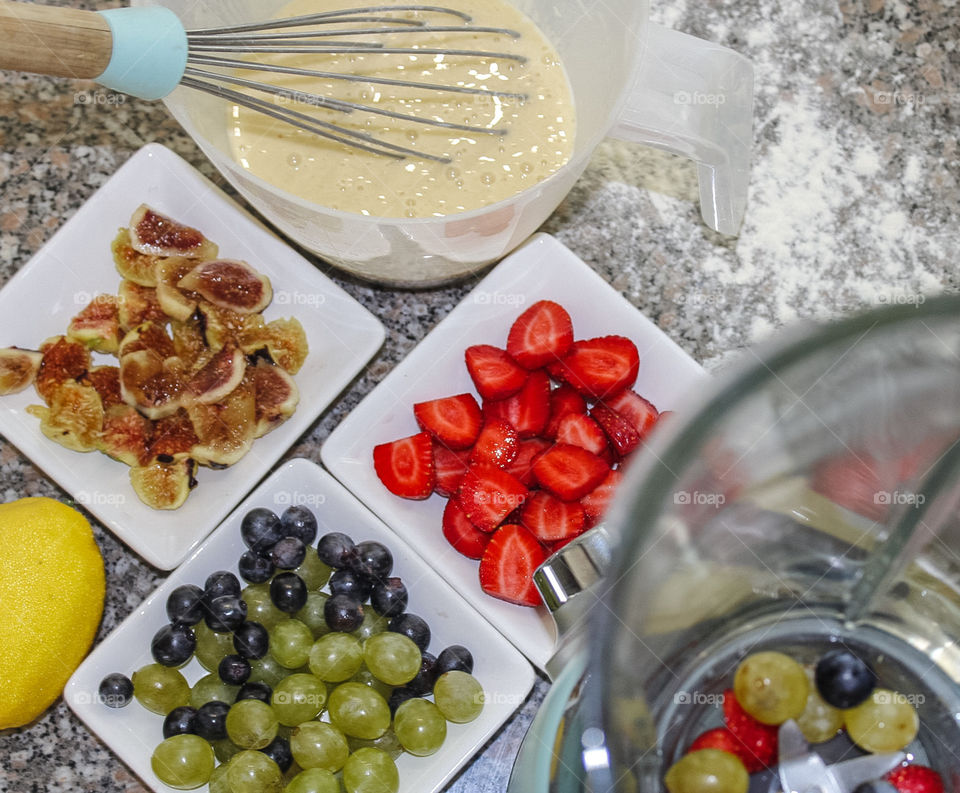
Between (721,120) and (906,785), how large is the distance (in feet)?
2.07

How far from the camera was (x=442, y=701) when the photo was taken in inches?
41.7

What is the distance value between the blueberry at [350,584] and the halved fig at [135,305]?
1.26ft

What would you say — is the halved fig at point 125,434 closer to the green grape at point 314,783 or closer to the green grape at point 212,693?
the green grape at point 212,693

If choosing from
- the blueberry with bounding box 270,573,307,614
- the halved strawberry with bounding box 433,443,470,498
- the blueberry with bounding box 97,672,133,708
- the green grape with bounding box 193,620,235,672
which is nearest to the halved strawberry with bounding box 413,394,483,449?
the halved strawberry with bounding box 433,443,470,498

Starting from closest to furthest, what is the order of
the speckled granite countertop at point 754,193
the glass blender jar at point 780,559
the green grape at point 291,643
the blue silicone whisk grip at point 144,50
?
1. the glass blender jar at point 780,559
2. the blue silicone whisk grip at point 144,50
3. the green grape at point 291,643
4. the speckled granite countertop at point 754,193

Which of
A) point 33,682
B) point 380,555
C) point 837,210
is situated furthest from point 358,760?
point 837,210

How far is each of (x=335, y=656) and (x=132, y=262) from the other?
52cm

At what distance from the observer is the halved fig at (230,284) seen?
1.16 meters

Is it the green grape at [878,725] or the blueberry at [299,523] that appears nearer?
the green grape at [878,725]

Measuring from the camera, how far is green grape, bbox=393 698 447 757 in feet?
3.42

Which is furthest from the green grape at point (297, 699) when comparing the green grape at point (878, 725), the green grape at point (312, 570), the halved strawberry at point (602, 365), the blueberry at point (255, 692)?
the green grape at point (878, 725)

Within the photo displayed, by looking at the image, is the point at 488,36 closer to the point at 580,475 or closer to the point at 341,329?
the point at 341,329

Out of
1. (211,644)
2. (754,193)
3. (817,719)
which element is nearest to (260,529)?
(211,644)

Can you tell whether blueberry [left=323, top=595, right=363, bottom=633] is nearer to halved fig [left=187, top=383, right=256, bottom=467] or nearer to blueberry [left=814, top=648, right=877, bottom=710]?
halved fig [left=187, top=383, right=256, bottom=467]
